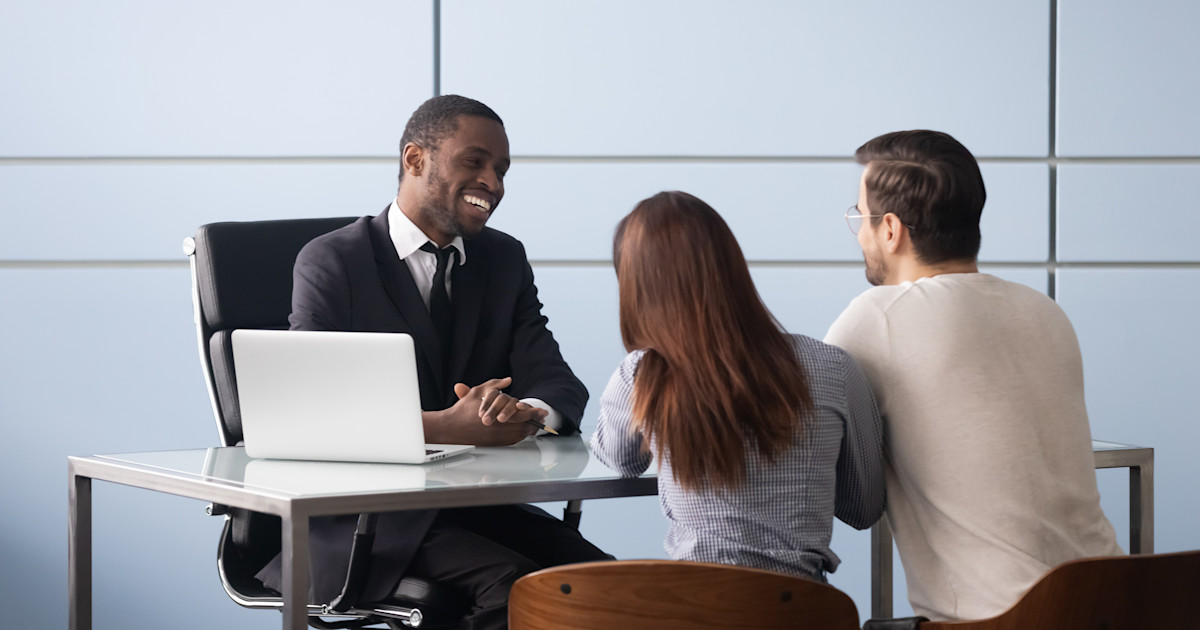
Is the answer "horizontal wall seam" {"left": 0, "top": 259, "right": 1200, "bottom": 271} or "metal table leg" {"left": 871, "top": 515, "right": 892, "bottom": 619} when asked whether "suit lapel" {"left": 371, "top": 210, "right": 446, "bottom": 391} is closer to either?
"metal table leg" {"left": 871, "top": 515, "right": 892, "bottom": 619}

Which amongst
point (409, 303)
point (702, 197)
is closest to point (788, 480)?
point (409, 303)

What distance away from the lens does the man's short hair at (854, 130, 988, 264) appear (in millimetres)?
1608

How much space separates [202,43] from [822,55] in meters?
1.69

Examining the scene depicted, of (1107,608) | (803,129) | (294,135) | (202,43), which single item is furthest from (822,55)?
(1107,608)

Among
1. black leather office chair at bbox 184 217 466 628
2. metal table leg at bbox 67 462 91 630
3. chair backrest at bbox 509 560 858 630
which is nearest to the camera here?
chair backrest at bbox 509 560 858 630

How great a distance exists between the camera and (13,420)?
3121 millimetres

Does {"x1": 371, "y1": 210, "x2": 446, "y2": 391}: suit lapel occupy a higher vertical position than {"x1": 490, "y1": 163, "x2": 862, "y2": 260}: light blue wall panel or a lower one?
lower

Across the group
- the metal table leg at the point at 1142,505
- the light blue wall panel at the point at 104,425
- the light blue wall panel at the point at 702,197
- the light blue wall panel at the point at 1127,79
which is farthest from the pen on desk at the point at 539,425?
the light blue wall panel at the point at 1127,79

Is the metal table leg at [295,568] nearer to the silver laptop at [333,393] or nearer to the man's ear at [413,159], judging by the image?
the silver laptop at [333,393]

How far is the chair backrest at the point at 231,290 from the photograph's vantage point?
2.18 metres

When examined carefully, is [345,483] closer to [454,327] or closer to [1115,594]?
[454,327]

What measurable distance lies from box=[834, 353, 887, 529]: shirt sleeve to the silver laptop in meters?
0.58

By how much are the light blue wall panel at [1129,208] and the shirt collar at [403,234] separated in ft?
5.90

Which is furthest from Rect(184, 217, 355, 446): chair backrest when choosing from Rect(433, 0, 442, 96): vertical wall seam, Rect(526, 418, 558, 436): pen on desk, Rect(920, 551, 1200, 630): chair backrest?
Rect(920, 551, 1200, 630): chair backrest
